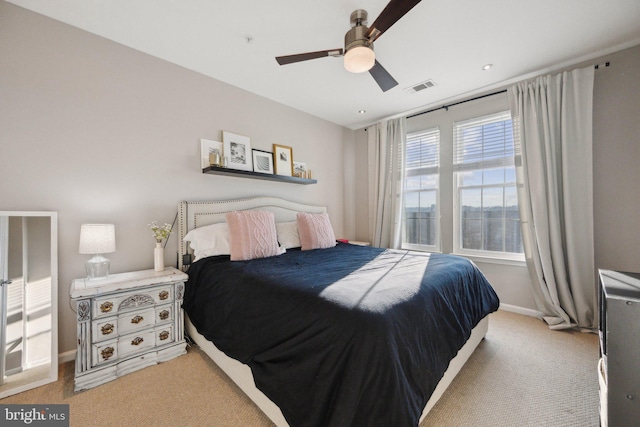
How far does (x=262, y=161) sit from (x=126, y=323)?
2.15m

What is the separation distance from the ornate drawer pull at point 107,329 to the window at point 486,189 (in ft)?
12.3

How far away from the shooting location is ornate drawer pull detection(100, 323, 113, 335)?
69.0 inches

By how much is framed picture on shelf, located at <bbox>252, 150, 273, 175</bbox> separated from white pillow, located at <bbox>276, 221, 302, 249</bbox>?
74 centimetres

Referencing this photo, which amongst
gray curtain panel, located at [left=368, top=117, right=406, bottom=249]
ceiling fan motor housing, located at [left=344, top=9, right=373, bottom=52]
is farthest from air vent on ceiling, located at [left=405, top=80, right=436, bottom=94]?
ceiling fan motor housing, located at [left=344, top=9, right=373, bottom=52]

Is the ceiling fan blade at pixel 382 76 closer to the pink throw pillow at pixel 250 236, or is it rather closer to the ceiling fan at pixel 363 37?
the ceiling fan at pixel 363 37

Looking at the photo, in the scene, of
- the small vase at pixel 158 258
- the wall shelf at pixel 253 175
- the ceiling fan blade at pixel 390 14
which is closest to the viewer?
the ceiling fan blade at pixel 390 14

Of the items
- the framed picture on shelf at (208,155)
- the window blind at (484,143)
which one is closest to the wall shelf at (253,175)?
the framed picture on shelf at (208,155)

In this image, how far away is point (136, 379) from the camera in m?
1.78

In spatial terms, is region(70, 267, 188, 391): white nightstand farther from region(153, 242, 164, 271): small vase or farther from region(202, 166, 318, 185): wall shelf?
region(202, 166, 318, 185): wall shelf

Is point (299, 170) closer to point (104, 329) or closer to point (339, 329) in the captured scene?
point (104, 329)

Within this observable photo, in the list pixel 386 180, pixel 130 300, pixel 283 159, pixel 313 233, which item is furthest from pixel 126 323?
pixel 386 180

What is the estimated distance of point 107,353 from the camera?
1.76 m

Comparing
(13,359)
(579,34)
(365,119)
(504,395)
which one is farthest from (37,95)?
(579,34)

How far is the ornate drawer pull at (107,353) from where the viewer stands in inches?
68.9
